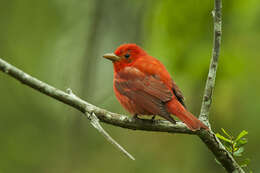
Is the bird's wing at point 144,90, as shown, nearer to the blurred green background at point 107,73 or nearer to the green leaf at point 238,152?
the blurred green background at point 107,73

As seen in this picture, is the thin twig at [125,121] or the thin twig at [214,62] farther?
the thin twig at [214,62]

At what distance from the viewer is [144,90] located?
15.1 ft

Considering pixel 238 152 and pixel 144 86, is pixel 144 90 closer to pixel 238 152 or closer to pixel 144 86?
pixel 144 86

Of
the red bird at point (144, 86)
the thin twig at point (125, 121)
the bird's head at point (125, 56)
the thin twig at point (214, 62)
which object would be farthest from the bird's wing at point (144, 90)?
the thin twig at point (214, 62)

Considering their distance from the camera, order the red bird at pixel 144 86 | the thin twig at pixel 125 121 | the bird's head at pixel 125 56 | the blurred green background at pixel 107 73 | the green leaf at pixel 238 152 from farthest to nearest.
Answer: the bird's head at pixel 125 56 < the blurred green background at pixel 107 73 < the red bird at pixel 144 86 < the green leaf at pixel 238 152 < the thin twig at pixel 125 121

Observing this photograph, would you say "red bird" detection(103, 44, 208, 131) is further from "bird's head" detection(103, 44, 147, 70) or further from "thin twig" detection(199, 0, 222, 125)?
"thin twig" detection(199, 0, 222, 125)

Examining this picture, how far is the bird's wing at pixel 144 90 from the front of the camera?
4359mm

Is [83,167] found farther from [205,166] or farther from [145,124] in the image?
[145,124]

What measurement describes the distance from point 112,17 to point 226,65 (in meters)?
2.76

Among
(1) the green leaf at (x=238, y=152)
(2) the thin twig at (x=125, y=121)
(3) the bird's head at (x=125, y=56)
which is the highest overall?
(3) the bird's head at (x=125, y=56)

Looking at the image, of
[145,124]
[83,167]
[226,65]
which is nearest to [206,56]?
[226,65]

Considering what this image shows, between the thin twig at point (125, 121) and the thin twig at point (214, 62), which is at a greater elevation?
the thin twig at point (214, 62)

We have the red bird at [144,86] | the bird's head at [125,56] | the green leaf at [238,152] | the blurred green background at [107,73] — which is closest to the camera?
the green leaf at [238,152]

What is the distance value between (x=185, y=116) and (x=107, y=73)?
4.24 meters
